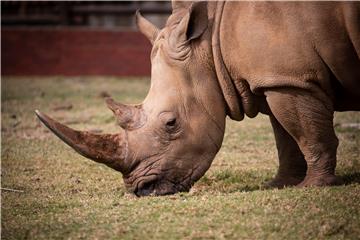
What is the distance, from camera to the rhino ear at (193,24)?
6.29 m

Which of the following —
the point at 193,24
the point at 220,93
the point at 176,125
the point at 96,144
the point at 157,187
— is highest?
the point at 193,24

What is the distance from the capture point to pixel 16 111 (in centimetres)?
1195

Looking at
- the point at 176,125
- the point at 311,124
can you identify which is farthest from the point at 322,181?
the point at 176,125

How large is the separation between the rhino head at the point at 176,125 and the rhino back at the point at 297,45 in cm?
30

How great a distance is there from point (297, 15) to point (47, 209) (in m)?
2.23

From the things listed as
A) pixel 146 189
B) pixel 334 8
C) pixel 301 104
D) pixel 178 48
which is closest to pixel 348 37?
pixel 334 8

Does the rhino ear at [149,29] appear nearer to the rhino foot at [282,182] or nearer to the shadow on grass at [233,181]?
the shadow on grass at [233,181]

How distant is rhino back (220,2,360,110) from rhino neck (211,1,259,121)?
0.13m

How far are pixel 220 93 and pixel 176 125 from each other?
42 cm

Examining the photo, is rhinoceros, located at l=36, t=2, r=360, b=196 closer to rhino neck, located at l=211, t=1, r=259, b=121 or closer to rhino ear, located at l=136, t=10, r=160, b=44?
rhino neck, located at l=211, t=1, r=259, b=121

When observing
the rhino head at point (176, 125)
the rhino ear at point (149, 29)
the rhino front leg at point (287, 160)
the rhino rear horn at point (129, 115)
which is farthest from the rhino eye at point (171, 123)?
the rhino front leg at point (287, 160)

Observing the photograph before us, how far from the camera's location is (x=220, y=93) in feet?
20.9

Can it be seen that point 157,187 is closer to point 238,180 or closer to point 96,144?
point 96,144

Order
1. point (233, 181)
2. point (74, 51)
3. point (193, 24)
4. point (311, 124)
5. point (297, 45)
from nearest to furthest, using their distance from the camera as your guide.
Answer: point (297, 45)
point (311, 124)
point (193, 24)
point (233, 181)
point (74, 51)
